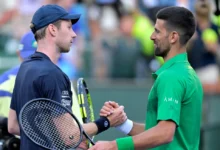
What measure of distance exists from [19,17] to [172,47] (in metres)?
7.24

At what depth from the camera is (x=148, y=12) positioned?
12.9 metres

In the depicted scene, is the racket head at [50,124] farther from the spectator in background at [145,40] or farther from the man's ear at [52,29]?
the spectator in background at [145,40]

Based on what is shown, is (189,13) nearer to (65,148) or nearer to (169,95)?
(169,95)

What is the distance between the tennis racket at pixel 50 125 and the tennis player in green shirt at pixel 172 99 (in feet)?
0.73

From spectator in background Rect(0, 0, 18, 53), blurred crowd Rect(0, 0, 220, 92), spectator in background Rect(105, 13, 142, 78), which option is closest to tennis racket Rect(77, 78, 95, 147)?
blurred crowd Rect(0, 0, 220, 92)

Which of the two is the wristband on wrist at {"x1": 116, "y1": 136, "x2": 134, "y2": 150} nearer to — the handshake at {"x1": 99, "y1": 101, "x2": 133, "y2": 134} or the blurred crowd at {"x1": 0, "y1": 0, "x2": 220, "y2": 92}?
the handshake at {"x1": 99, "y1": 101, "x2": 133, "y2": 134}

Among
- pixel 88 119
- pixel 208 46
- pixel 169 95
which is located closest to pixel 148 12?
pixel 208 46

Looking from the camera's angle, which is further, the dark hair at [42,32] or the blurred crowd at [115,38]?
the blurred crowd at [115,38]

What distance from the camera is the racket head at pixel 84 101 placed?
5.88 metres

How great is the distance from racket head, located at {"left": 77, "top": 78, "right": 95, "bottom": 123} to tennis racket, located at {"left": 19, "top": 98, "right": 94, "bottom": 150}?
0.77 meters

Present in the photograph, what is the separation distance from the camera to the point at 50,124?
506 centimetres

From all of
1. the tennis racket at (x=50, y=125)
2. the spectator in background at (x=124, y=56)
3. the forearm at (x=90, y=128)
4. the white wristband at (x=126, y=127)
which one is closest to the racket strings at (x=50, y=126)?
the tennis racket at (x=50, y=125)

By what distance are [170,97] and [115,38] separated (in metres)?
7.25

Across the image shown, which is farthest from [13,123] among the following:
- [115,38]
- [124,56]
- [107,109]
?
[115,38]
